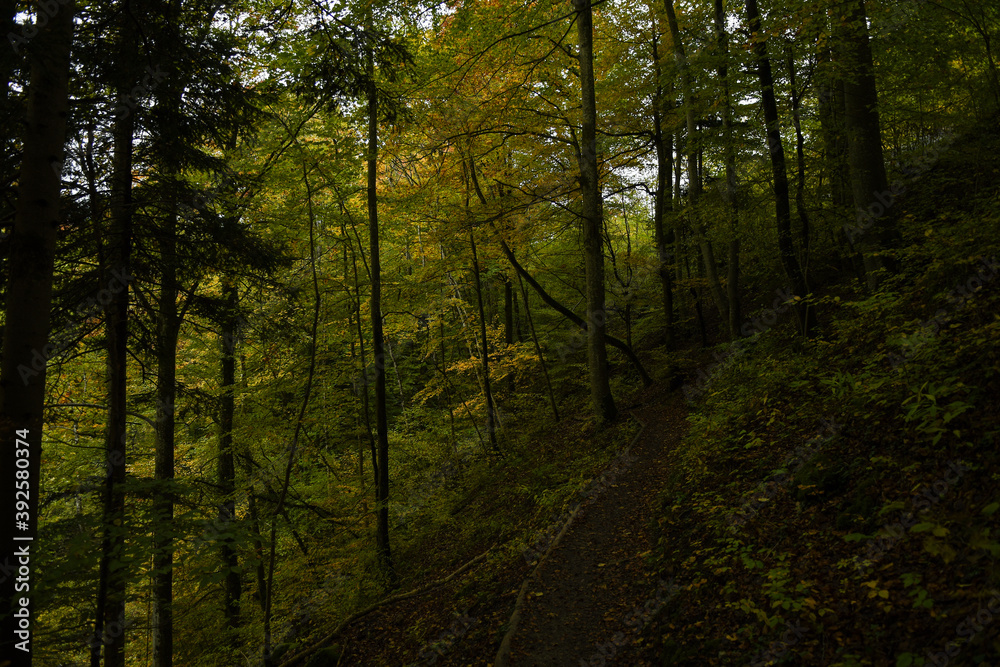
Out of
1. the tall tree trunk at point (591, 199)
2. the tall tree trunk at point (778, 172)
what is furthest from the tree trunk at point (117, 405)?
the tall tree trunk at point (778, 172)

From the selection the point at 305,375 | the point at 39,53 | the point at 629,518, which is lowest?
the point at 629,518

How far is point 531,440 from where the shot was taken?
49.1 ft

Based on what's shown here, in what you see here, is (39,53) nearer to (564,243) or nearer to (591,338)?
(591,338)

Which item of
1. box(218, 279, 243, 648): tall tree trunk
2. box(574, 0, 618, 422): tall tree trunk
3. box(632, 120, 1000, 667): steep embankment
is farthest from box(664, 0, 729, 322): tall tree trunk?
box(218, 279, 243, 648): tall tree trunk

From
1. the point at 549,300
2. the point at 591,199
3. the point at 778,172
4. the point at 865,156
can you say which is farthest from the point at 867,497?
the point at 549,300

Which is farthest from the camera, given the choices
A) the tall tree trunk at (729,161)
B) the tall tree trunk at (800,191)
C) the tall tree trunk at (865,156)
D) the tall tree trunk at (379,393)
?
the tall tree trunk at (379,393)

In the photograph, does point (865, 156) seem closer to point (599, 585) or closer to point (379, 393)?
point (599, 585)

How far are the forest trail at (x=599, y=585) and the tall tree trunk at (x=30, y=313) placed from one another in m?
4.66

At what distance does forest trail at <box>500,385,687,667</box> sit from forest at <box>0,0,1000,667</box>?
0.06 metres

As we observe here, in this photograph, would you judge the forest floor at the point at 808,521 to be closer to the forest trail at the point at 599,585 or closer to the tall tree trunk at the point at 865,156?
the forest trail at the point at 599,585

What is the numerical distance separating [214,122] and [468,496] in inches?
413

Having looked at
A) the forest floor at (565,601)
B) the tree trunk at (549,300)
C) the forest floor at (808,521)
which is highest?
the tree trunk at (549,300)

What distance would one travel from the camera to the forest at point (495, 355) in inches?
159

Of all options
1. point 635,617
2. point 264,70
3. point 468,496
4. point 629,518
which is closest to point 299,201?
point 264,70
